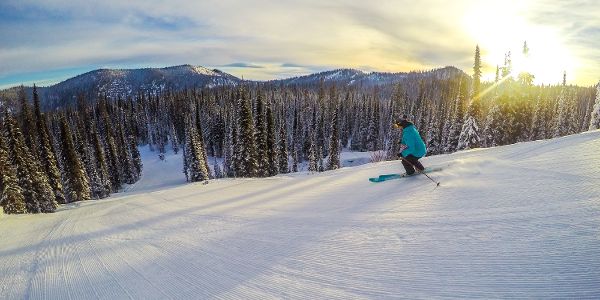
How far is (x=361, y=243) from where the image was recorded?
5.17 meters

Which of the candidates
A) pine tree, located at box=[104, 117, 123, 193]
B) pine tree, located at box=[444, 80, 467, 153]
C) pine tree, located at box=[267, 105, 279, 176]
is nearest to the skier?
pine tree, located at box=[267, 105, 279, 176]

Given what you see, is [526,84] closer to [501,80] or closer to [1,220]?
[501,80]

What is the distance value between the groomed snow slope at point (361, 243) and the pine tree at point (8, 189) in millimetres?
20722

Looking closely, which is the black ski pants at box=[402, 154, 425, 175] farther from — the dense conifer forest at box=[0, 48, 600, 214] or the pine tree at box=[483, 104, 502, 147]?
the pine tree at box=[483, 104, 502, 147]

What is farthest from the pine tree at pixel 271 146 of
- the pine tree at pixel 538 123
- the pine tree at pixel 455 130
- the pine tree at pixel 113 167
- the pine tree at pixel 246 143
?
the pine tree at pixel 538 123

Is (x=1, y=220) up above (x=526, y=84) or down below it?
below

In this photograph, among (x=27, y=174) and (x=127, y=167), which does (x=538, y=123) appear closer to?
(x=27, y=174)

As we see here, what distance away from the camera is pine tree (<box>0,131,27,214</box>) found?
82.1ft

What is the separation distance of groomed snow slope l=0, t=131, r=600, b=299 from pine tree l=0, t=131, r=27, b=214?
68.0 ft

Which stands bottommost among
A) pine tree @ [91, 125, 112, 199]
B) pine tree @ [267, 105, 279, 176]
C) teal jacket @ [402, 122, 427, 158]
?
pine tree @ [91, 125, 112, 199]

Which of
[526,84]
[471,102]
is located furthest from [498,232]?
[526,84]

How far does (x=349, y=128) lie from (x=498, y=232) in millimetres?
96297

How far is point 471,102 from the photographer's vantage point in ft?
132

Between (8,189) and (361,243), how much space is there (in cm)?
3143
